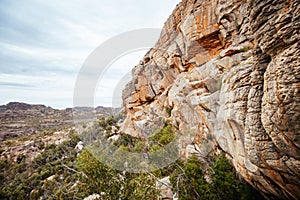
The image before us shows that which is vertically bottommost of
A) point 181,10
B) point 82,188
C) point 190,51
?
point 82,188

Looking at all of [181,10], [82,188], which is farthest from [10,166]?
[181,10]

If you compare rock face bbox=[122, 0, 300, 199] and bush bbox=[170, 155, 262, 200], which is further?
bush bbox=[170, 155, 262, 200]

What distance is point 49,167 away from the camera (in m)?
34.8

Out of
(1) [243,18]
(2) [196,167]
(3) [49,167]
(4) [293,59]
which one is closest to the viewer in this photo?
(4) [293,59]

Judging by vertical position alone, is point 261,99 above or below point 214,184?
above

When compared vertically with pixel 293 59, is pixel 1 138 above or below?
below

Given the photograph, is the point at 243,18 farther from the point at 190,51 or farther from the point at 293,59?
the point at 293,59

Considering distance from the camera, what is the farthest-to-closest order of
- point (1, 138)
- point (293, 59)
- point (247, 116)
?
point (1, 138) < point (247, 116) < point (293, 59)

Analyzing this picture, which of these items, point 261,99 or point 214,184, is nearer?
point 261,99

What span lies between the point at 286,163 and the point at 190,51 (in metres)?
17.7

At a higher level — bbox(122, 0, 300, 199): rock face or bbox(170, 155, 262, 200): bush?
bbox(122, 0, 300, 199): rock face

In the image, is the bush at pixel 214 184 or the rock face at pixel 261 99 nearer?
the rock face at pixel 261 99

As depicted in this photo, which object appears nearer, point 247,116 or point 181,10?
point 247,116

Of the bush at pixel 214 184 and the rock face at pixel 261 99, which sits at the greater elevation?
the rock face at pixel 261 99
